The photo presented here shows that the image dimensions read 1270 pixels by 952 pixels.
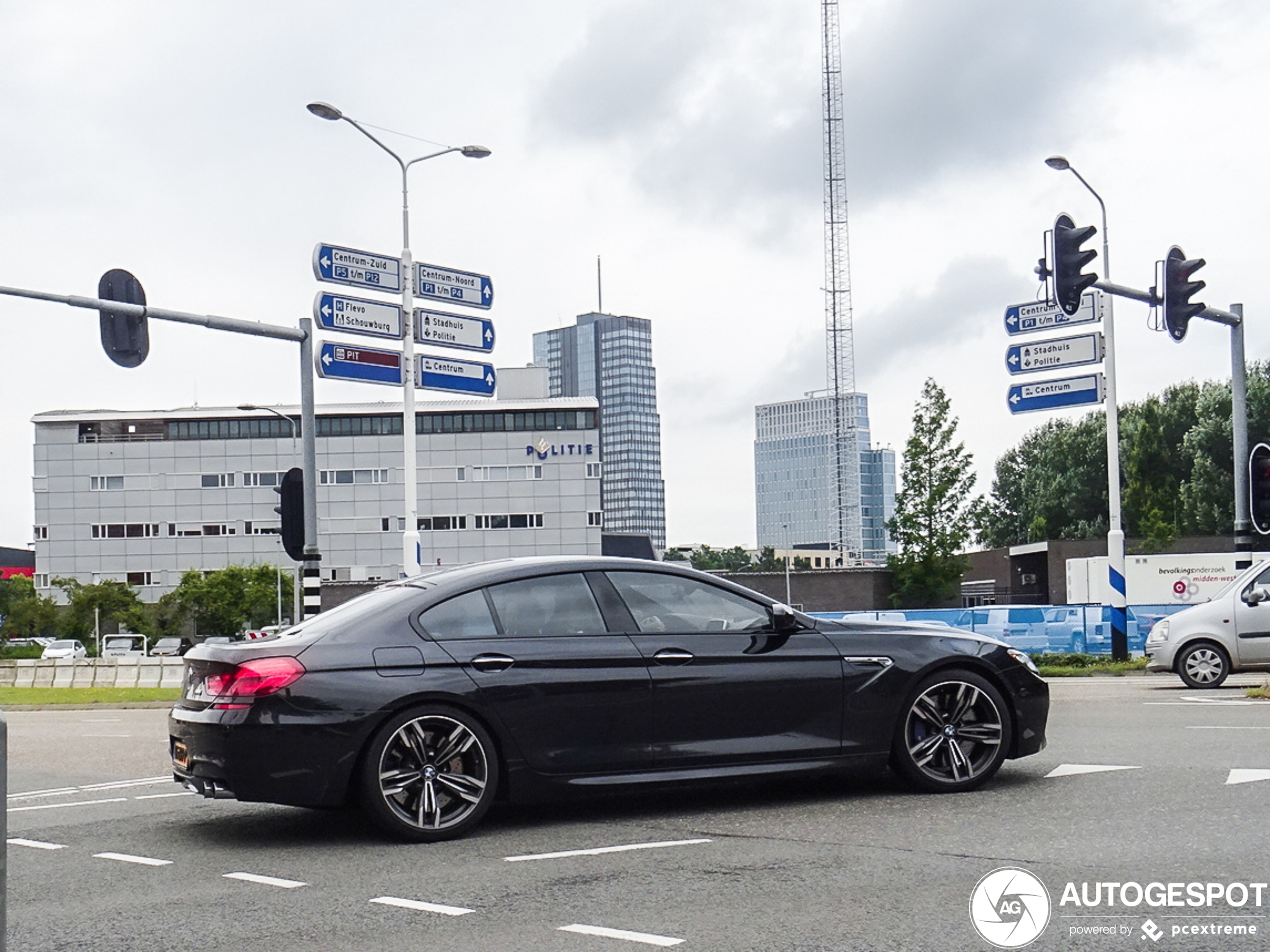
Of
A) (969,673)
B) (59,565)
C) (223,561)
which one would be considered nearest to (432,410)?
(223,561)

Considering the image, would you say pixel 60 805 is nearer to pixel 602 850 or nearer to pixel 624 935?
pixel 602 850

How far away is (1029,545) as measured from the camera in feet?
242

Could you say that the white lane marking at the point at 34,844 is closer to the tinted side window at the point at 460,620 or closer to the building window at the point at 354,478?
the tinted side window at the point at 460,620

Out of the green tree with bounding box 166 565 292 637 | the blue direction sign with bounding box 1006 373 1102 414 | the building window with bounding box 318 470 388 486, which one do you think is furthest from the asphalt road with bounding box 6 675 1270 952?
the building window with bounding box 318 470 388 486

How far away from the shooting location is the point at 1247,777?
27.3ft

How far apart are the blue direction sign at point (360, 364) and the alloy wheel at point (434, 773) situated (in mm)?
14925

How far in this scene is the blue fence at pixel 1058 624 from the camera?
2992 centimetres

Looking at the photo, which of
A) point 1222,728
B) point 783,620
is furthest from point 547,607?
point 1222,728

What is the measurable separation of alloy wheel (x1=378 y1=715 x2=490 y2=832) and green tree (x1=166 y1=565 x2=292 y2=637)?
281 ft

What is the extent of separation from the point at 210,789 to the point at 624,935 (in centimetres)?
293

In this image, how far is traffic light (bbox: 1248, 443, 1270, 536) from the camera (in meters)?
19.9

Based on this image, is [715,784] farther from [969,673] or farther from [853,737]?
[969,673]

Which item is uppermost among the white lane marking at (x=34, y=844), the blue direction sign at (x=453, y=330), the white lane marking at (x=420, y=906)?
the blue direction sign at (x=453, y=330)

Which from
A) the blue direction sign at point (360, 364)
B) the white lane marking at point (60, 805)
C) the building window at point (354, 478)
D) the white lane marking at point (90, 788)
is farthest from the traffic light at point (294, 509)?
the building window at point (354, 478)
